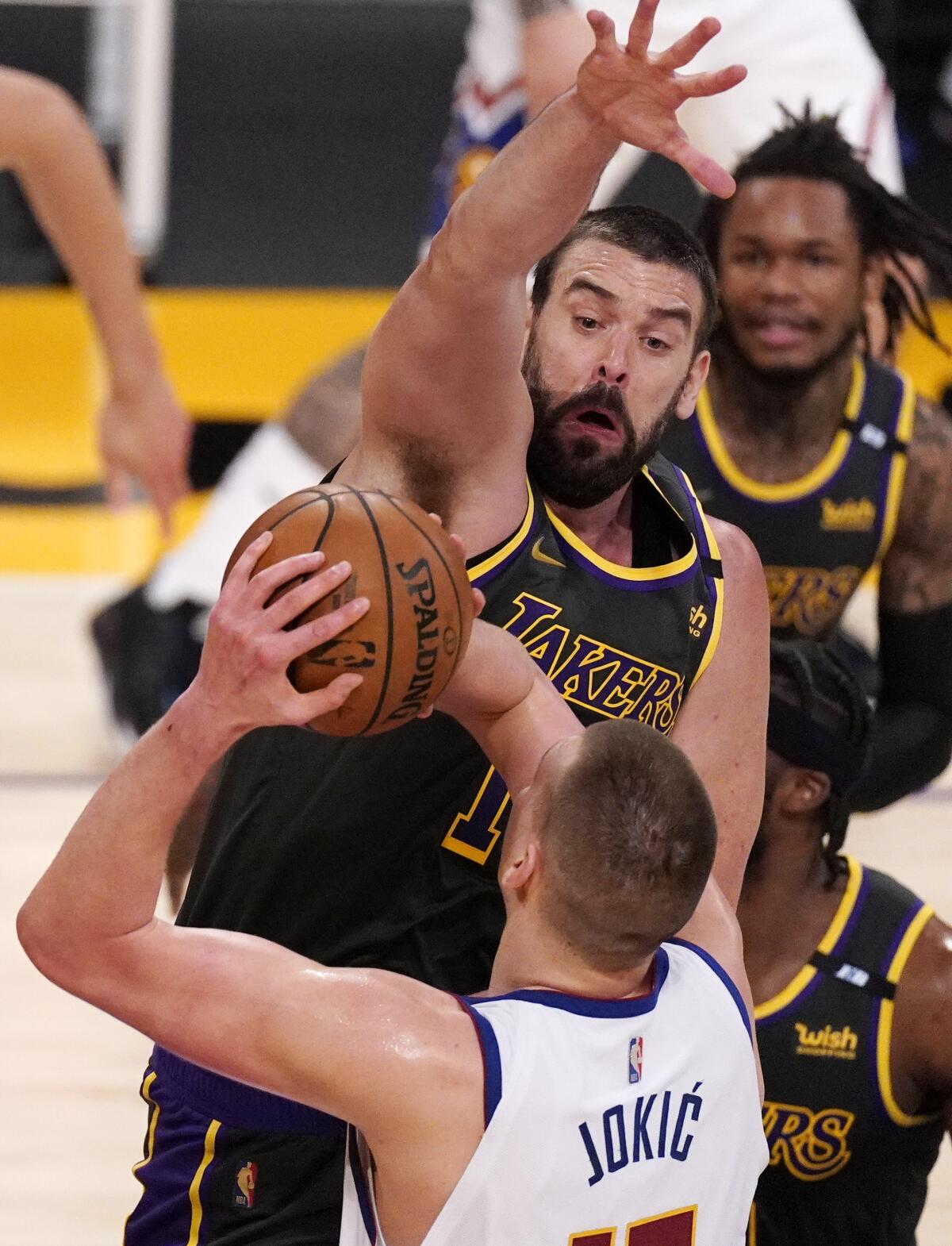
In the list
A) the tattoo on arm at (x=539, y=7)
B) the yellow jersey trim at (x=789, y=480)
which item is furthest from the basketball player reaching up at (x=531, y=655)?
the tattoo on arm at (x=539, y=7)

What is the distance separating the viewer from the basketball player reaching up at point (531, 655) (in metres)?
2.87

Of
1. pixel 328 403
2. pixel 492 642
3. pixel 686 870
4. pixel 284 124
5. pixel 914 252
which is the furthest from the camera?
pixel 284 124

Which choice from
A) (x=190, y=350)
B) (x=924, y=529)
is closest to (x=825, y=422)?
(x=924, y=529)

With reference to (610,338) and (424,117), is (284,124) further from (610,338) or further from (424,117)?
(610,338)

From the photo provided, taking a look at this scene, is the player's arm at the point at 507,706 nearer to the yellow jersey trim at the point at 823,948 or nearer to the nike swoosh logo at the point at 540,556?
the nike swoosh logo at the point at 540,556

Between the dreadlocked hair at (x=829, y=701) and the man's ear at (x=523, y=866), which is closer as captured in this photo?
the man's ear at (x=523, y=866)

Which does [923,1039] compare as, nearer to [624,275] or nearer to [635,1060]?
[635,1060]

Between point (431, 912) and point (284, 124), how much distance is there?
794 centimetres

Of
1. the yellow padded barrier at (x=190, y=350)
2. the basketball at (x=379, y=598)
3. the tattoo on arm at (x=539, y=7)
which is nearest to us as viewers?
the basketball at (x=379, y=598)

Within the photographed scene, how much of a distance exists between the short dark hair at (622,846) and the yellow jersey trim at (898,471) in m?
2.31

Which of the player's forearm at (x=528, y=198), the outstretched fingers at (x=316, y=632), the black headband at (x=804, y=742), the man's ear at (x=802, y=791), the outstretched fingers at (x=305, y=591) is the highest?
the player's forearm at (x=528, y=198)

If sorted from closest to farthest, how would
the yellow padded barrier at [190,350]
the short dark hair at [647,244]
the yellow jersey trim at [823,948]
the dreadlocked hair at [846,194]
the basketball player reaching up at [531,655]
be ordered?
the basketball player reaching up at [531,655] → the short dark hair at [647,244] → the yellow jersey trim at [823,948] → the dreadlocked hair at [846,194] → the yellow padded barrier at [190,350]

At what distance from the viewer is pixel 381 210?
10672 mm

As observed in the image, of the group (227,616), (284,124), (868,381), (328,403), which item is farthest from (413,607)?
(284,124)
